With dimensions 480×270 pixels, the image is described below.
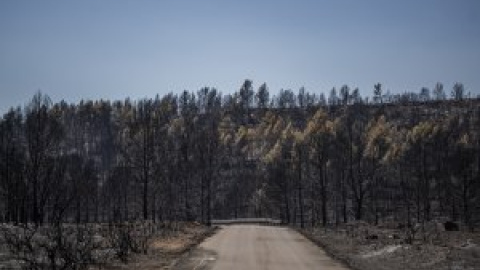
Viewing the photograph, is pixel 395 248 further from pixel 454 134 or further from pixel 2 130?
pixel 454 134

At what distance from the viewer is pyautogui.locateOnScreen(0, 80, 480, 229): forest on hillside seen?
61625 millimetres

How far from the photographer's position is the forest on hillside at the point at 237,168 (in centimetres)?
6162

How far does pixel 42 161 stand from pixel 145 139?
15.5 metres

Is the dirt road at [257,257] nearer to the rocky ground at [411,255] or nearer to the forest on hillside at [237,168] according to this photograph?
the rocky ground at [411,255]

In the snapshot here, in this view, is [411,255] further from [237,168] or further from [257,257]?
[237,168]

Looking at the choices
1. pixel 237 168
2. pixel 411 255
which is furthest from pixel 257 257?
pixel 237 168

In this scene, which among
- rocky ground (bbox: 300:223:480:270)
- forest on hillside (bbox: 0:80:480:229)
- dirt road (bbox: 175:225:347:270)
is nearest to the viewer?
rocky ground (bbox: 300:223:480:270)

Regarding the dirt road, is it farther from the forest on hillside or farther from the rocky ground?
the forest on hillside

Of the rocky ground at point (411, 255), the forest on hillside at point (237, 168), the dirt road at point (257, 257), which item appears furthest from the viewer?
the forest on hillside at point (237, 168)

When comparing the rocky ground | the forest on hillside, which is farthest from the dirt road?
the forest on hillside

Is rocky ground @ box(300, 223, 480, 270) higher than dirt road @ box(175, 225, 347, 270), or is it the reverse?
rocky ground @ box(300, 223, 480, 270)

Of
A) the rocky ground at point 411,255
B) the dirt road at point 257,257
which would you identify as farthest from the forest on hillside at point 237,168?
the rocky ground at point 411,255

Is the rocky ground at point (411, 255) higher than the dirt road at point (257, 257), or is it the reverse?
the rocky ground at point (411, 255)

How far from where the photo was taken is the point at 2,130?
71125mm
